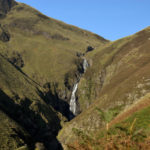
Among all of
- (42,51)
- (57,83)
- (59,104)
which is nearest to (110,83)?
(59,104)

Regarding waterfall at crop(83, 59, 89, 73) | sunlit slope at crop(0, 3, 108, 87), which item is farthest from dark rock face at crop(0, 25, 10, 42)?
waterfall at crop(83, 59, 89, 73)

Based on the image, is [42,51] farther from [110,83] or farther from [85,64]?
[110,83]

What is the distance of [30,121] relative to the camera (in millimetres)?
79500

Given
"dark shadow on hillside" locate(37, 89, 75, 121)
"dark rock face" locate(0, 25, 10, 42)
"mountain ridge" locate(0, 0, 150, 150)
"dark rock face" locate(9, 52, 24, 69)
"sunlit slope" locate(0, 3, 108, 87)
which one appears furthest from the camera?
"dark rock face" locate(0, 25, 10, 42)

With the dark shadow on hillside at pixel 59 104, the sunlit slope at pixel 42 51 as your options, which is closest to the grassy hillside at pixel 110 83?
the dark shadow on hillside at pixel 59 104

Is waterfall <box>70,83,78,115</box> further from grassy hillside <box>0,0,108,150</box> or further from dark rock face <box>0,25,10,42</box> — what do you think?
dark rock face <box>0,25,10,42</box>

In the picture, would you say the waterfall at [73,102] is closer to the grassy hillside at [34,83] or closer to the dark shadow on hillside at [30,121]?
the grassy hillside at [34,83]

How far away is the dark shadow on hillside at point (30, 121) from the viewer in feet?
232

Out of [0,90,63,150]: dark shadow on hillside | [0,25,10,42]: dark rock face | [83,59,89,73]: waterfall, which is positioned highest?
[0,25,10,42]: dark rock face

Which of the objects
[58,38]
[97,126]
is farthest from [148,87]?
[58,38]

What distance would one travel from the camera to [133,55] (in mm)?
110125

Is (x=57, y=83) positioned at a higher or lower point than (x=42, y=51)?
lower

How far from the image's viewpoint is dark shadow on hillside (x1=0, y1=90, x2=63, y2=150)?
70812mm

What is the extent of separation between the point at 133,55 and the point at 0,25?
424 feet
